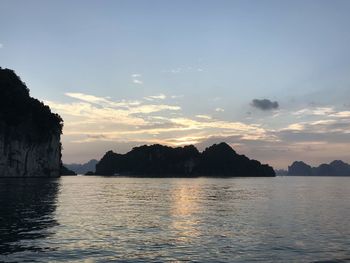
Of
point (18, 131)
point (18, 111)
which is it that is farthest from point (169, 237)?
point (18, 111)

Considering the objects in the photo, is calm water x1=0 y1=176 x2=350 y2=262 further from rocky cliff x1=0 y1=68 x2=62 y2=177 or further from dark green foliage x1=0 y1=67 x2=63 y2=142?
dark green foliage x1=0 y1=67 x2=63 y2=142

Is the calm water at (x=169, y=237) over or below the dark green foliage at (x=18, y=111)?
A: below

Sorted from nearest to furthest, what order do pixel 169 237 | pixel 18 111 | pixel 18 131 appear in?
pixel 169 237 < pixel 18 131 < pixel 18 111

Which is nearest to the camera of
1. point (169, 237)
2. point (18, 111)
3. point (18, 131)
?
point (169, 237)

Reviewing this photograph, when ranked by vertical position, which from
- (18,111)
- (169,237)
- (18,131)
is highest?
(18,111)

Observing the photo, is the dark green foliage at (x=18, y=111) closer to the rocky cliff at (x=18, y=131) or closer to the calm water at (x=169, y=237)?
the rocky cliff at (x=18, y=131)

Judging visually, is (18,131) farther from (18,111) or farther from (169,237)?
(169,237)

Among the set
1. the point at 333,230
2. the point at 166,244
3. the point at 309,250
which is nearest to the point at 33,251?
the point at 166,244

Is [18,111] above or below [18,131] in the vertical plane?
above

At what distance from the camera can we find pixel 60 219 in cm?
4325

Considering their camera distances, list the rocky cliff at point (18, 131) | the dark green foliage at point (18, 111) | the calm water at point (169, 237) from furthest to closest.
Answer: the dark green foliage at point (18, 111) → the rocky cliff at point (18, 131) → the calm water at point (169, 237)

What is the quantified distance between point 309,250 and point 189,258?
9.61m

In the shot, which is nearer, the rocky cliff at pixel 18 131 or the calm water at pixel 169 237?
the calm water at pixel 169 237

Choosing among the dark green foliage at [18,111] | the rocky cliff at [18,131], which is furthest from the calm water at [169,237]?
the dark green foliage at [18,111]
